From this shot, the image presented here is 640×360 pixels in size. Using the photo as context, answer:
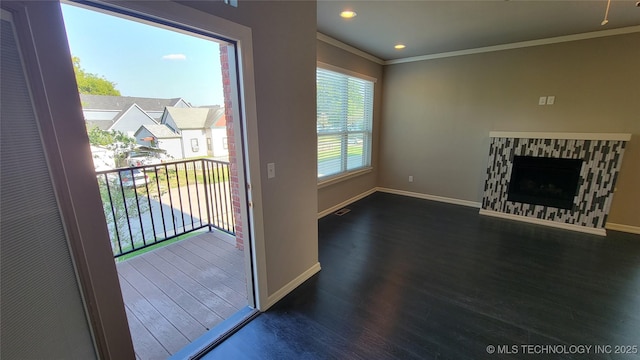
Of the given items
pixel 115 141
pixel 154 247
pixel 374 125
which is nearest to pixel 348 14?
pixel 115 141

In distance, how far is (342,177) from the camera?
4.41 metres

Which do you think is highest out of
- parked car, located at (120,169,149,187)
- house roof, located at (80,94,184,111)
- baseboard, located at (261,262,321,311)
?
house roof, located at (80,94,184,111)

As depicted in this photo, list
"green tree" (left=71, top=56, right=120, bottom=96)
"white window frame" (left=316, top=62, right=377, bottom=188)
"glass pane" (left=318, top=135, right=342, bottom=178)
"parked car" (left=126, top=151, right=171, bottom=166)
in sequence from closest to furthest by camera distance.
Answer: "green tree" (left=71, top=56, right=120, bottom=96) → "parked car" (left=126, top=151, right=171, bottom=166) → "white window frame" (left=316, top=62, right=377, bottom=188) → "glass pane" (left=318, top=135, right=342, bottom=178)

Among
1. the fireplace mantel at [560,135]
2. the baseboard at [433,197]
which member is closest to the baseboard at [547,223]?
the baseboard at [433,197]

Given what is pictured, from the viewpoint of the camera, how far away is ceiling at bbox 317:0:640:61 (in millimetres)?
2498

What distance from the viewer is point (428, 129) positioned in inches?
→ 190

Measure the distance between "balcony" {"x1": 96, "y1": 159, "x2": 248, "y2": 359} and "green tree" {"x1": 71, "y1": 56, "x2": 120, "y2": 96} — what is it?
1.02 m

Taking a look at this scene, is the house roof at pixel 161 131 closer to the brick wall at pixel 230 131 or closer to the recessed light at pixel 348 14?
the brick wall at pixel 230 131

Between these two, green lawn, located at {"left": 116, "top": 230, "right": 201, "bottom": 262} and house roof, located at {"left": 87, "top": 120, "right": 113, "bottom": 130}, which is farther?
green lawn, located at {"left": 116, "top": 230, "right": 201, "bottom": 262}

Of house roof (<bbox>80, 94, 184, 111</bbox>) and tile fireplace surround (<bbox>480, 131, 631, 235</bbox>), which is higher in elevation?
house roof (<bbox>80, 94, 184, 111</bbox>)

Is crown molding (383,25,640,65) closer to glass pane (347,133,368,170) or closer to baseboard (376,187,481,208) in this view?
glass pane (347,133,368,170)

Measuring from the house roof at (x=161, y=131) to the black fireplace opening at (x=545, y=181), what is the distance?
4.65m

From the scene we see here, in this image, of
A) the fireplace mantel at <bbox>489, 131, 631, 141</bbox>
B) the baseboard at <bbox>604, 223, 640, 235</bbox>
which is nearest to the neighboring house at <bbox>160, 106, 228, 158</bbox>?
the fireplace mantel at <bbox>489, 131, 631, 141</bbox>

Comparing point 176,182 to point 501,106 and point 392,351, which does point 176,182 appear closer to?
point 392,351
